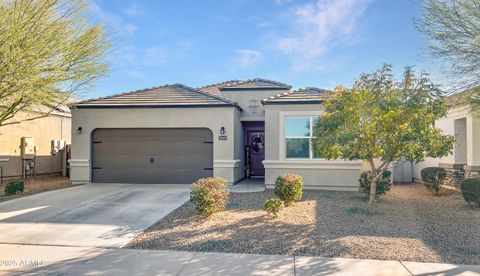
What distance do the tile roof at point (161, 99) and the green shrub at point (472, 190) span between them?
27.2ft

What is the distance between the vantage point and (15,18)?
8.04 meters

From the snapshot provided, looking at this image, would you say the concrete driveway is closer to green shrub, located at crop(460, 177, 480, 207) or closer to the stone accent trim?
green shrub, located at crop(460, 177, 480, 207)

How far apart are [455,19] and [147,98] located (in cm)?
1102

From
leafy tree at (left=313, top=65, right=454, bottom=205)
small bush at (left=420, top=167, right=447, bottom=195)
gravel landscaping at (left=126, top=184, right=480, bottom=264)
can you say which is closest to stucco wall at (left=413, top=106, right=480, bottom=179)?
small bush at (left=420, top=167, right=447, bottom=195)

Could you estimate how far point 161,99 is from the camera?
13516mm

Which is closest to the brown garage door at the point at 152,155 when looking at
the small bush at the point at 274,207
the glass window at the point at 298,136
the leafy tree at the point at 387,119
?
the glass window at the point at 298,136

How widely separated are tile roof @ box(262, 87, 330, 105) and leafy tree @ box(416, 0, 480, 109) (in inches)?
165

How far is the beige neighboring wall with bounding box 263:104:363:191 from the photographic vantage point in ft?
39.4

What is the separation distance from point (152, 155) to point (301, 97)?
661 centimetres

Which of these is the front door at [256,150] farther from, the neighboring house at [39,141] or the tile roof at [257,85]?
the neighboring house at [39,141]

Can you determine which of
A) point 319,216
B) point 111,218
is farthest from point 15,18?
point 319,216

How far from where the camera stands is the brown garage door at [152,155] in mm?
13289

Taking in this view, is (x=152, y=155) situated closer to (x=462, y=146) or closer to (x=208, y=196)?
(x=208, y=196)

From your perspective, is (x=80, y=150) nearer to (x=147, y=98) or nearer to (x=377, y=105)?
(x=147, y=98)
